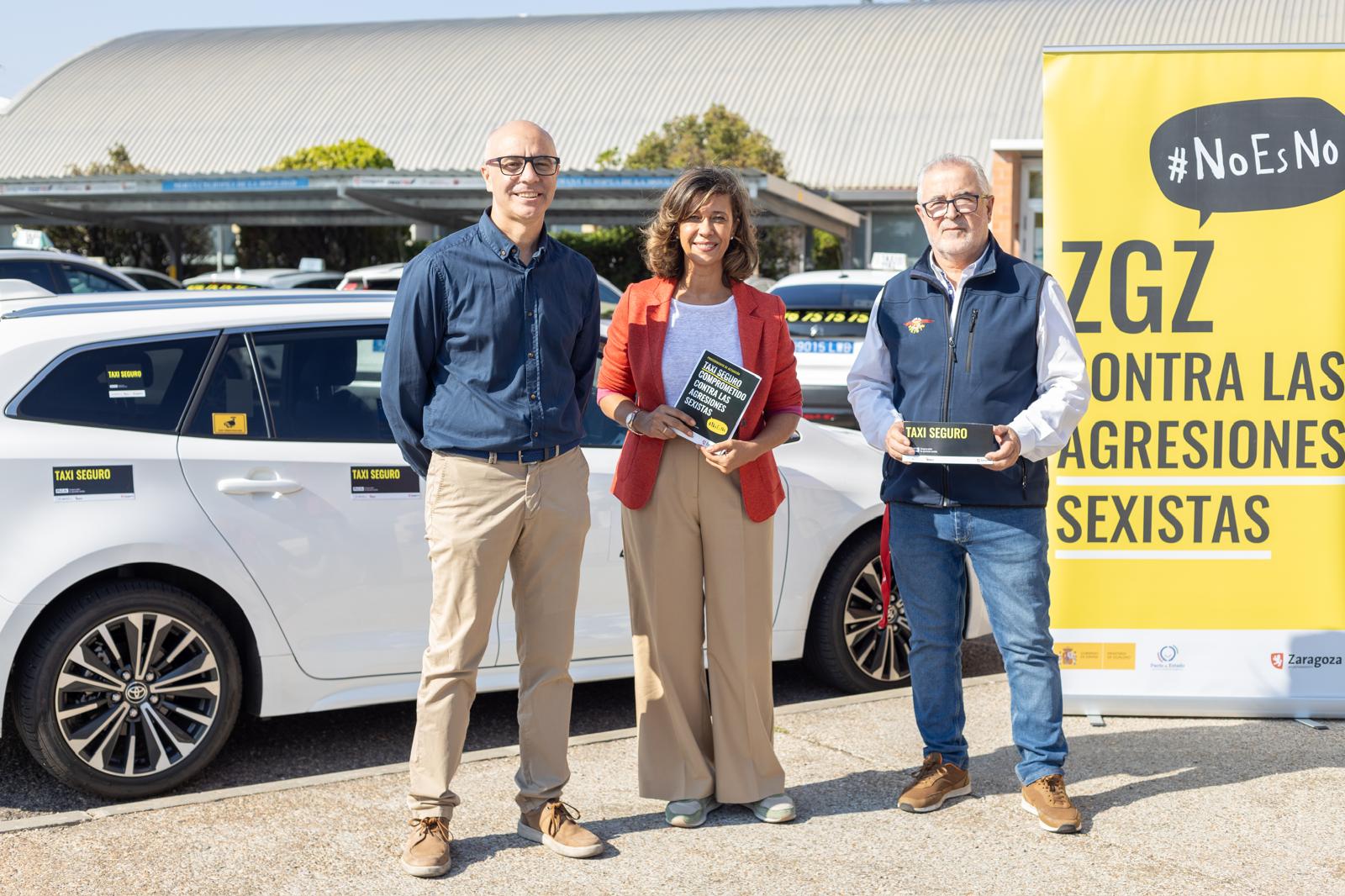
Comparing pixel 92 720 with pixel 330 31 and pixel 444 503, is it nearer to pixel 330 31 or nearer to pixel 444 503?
pixel 444 503

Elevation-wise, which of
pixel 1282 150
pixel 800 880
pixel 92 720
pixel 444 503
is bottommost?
pixel 800 880

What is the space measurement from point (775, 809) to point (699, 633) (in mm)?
578

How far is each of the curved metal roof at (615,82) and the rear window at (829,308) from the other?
28285 millimetres

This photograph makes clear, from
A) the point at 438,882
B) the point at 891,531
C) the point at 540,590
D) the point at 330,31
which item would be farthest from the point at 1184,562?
the point at 330,31

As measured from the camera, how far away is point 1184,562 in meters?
5.18

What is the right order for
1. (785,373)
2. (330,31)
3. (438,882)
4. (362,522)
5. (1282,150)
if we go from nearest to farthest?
(438,882) → (785,373) → (362,522) → (1282,150) → (330,31)

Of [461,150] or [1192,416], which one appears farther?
[461,150]

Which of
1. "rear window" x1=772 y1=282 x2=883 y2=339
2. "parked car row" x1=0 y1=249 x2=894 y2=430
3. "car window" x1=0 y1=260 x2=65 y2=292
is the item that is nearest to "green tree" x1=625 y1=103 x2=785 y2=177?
"parked car row" x1=0 y1=249 x2=894 y2=430

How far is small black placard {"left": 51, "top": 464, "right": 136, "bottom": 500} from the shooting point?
4324 millimetres

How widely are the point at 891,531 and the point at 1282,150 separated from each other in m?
2.10

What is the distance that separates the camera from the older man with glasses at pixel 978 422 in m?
4.12

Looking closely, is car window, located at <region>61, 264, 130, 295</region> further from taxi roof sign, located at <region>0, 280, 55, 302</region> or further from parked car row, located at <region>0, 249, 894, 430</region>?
taxi roof sign, located at <region>0, 280, 55, 302</region>

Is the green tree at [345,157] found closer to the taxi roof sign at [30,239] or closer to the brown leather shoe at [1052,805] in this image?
the taxi roof sign at [30,239]

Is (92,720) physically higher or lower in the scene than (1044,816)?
higher
